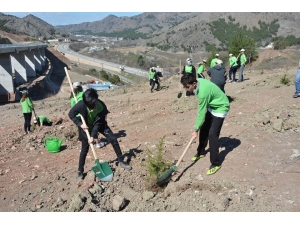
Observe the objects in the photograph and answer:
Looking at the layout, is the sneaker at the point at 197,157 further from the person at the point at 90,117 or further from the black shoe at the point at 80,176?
the black shoe at the point at 80,176

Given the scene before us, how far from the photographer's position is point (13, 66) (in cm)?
3106

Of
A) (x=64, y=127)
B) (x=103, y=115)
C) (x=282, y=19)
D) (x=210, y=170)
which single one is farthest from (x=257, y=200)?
(x=282, y=19)

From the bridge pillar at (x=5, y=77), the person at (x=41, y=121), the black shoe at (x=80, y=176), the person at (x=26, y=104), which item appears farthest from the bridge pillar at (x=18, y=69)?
the black shoe at (x=80, y=176)

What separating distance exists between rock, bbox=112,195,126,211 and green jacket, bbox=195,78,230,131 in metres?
1.46

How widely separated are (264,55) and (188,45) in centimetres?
10614

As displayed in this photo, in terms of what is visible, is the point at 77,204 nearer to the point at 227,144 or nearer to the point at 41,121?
the point at 227,144

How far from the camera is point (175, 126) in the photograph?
7.15 meters

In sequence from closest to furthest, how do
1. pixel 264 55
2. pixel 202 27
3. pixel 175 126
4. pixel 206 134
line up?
pixel 206 134
pixel 175 126
pixel 264 55
pixel 202 27

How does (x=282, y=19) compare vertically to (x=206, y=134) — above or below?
above

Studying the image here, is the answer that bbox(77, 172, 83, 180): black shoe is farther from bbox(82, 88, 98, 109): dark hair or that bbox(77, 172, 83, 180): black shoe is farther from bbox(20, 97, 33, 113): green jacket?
bbox(20, 97, 33, 113): green jacket

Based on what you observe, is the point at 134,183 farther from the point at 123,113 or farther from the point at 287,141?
the point at 123,113

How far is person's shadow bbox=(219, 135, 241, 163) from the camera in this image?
16.1ft

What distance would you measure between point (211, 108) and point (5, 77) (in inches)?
914

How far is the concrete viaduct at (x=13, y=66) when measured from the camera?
919 inches
